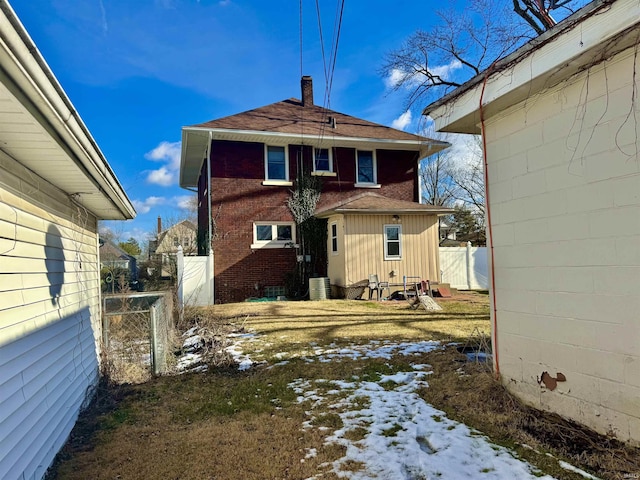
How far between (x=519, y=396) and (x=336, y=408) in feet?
6.02

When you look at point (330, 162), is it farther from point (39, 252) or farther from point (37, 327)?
point (37, 327)

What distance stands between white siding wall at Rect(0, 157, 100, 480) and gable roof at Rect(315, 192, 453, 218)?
10127 millimetres

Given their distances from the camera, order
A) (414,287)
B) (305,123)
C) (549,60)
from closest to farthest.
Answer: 1. (549,60)
2. (414,287)
3. (305,123)

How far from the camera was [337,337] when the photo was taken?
7844mm

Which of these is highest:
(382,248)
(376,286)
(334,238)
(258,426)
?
(334,238)

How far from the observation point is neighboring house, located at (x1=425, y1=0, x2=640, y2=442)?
295 cm

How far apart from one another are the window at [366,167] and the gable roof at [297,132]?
1.29ft

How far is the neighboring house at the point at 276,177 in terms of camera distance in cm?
1522

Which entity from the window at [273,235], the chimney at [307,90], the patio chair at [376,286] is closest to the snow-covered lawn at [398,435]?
the patio chair at [376,286]

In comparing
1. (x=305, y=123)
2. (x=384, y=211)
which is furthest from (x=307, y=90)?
(x=384, y=211)

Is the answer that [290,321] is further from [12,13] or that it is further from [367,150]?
[367,150]

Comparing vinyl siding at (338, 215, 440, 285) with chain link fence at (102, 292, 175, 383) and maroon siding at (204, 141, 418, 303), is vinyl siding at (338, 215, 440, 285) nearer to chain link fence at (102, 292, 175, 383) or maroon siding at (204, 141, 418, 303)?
maroon siding at (204, 141, 418, 303)

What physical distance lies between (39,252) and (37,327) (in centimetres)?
69

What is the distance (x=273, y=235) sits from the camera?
52.1 feet
